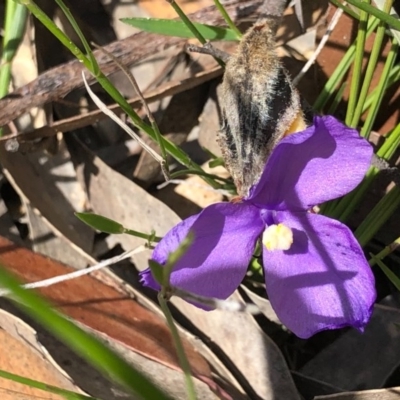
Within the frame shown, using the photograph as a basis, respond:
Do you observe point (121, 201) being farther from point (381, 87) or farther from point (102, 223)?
point (381, 87)

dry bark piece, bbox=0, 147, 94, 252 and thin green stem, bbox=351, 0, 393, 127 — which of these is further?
dry bark piece, bbox=0, 147, 94, 252

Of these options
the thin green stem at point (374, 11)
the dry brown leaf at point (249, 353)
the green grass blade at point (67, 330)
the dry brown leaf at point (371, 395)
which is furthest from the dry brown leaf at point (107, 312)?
the green grass blade at point (67, 330)

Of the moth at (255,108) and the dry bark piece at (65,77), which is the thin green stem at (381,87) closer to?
the moth at (255,108)

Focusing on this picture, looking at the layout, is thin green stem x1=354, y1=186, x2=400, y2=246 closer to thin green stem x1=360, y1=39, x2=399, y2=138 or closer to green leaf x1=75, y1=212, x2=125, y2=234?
thin green stem x1=360, y1=39, x2=399, y2=138

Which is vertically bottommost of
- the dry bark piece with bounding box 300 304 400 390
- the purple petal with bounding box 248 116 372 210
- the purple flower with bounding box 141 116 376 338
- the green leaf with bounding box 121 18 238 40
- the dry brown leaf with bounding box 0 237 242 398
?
the dry bark piece with bounding box 300 304 400 390

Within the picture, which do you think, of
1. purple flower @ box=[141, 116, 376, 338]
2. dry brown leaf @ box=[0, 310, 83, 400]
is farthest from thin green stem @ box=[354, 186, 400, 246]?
dry brown leaf @ box=[0, 310, 83, 400]

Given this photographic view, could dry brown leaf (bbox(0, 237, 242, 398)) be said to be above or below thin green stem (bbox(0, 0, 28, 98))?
below

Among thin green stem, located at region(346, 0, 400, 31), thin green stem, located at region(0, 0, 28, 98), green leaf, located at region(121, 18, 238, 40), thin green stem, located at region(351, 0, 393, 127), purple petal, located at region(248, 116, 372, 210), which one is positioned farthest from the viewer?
thin green stem, located at region(0, 0, 28, 98)

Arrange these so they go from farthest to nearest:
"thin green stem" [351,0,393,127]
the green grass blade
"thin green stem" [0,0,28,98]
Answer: "thin green stem" [0,0,28,98] < "thin green stem" [351,0,393,127] < the green grass blade
